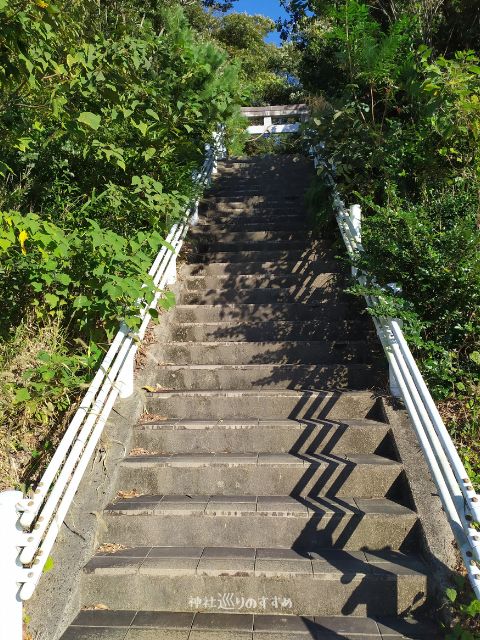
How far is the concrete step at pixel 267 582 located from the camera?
254cm

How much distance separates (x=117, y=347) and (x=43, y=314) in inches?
30.1

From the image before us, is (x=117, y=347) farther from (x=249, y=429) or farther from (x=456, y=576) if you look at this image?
(x=456, y=576)

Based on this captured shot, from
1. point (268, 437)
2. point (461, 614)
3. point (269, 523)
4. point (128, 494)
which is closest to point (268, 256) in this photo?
point (268, 437)

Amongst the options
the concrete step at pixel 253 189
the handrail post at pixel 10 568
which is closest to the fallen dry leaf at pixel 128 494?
the handrail post at pixel 10 568

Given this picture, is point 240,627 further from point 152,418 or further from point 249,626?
point 152,418

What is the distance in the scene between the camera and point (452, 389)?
3355 millimetres

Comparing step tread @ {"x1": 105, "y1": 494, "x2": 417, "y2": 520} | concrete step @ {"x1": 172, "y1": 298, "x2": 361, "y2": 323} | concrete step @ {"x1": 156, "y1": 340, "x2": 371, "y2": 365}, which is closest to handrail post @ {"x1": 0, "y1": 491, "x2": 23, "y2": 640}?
step tread @ {"x1": 105, "y1": 494, "x2": 417, "y2": 520}

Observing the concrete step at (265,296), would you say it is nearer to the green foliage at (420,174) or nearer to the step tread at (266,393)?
the green foliage at (420,174)

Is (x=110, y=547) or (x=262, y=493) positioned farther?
(x=262, y=493)

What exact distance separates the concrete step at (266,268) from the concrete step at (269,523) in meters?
2.80

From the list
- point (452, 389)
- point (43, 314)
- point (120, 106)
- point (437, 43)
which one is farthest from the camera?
point (437, 43)

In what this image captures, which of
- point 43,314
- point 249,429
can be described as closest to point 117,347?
point 43,314

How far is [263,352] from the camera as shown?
175 inches

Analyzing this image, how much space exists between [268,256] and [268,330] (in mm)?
1341
